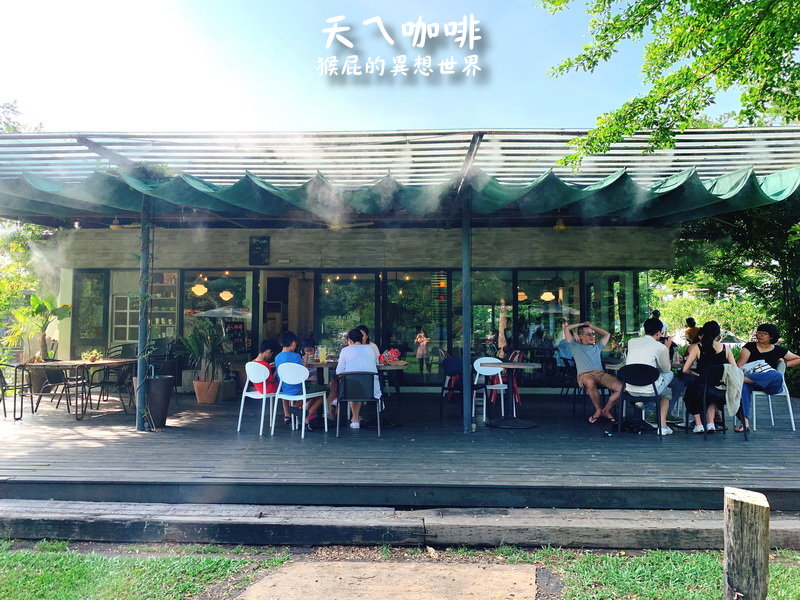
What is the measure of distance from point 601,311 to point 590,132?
4773 mm

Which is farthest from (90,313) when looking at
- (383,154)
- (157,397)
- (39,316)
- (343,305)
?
(383,154)

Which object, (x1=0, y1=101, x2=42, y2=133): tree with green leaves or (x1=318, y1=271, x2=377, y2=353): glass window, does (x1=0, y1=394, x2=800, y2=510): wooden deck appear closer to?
(x1=318, y1=271, x2=377, y2=353): glass window

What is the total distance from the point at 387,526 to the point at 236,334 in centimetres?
642

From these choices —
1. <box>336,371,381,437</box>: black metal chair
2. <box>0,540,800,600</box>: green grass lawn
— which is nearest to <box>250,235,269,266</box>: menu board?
<box>336,371,381,437</box>: black metal chair

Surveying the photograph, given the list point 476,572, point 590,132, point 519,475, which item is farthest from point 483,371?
point 476,572

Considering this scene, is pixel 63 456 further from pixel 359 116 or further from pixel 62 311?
pixel 359 116

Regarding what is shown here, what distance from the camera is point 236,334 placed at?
930cm

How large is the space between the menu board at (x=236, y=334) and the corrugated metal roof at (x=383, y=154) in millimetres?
3233

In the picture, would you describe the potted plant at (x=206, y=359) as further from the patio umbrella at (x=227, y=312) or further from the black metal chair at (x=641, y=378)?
the black metal chair at (x=641, y=378)

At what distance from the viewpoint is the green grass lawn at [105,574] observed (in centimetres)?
289

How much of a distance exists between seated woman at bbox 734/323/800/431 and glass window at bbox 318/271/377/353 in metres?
5.44

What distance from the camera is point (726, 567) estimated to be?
239 centimetres

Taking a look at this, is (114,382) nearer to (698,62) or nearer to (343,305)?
(343,305)

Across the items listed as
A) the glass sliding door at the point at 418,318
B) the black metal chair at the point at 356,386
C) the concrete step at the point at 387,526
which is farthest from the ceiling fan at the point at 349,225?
the concrete step at the point at 387,526
